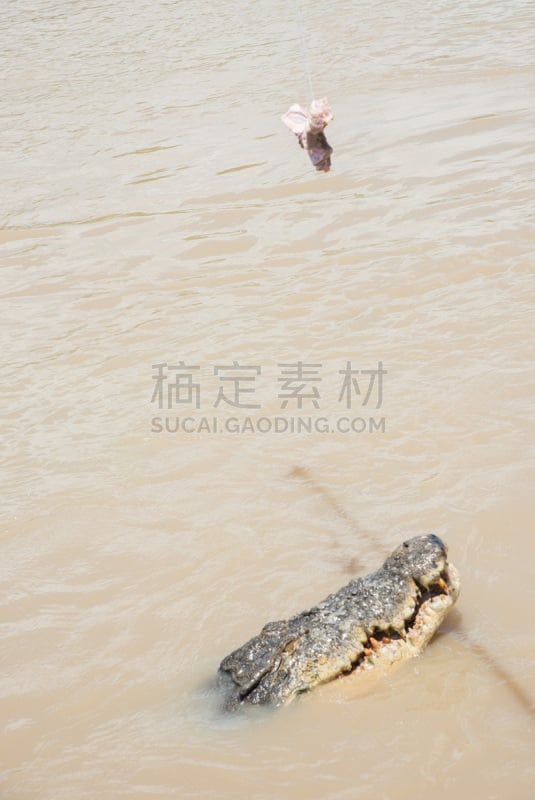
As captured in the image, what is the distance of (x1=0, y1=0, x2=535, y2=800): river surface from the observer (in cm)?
335

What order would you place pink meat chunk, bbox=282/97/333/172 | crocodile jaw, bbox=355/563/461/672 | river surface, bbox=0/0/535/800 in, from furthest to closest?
pink meat chunk, bbox=282/97/333/172, crocodile jaw, bbox=355/563/461/672, river surface, bbox=0/0/535/800

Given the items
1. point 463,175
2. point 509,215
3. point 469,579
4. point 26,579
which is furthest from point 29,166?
point 469,579

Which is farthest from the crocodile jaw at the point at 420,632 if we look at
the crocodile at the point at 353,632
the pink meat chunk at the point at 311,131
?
the pink meat chunk at the point at 311,131

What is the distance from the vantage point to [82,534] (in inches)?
183

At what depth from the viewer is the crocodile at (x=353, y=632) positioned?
3434mm

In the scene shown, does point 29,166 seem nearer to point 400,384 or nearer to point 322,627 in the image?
point 400,384

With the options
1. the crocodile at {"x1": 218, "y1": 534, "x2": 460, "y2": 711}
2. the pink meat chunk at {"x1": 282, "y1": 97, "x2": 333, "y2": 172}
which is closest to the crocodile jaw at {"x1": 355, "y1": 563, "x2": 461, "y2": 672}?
the crocodile at {"x1": 218, "y1": 534, "x2": 460, "y2": 711}

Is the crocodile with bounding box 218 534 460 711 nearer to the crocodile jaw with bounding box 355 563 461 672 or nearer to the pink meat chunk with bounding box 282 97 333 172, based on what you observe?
the crocodile jaw with bounding box 355 563 461 672

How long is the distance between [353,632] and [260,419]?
85.8 inches

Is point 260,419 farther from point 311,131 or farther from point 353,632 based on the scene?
point 353,632

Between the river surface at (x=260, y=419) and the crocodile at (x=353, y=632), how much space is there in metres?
0.09

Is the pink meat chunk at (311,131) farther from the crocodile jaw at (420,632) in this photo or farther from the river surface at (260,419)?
the crocodile jaw at (420,632)

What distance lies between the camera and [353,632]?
11.4 ft

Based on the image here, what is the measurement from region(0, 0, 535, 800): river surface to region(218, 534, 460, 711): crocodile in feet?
0.29
